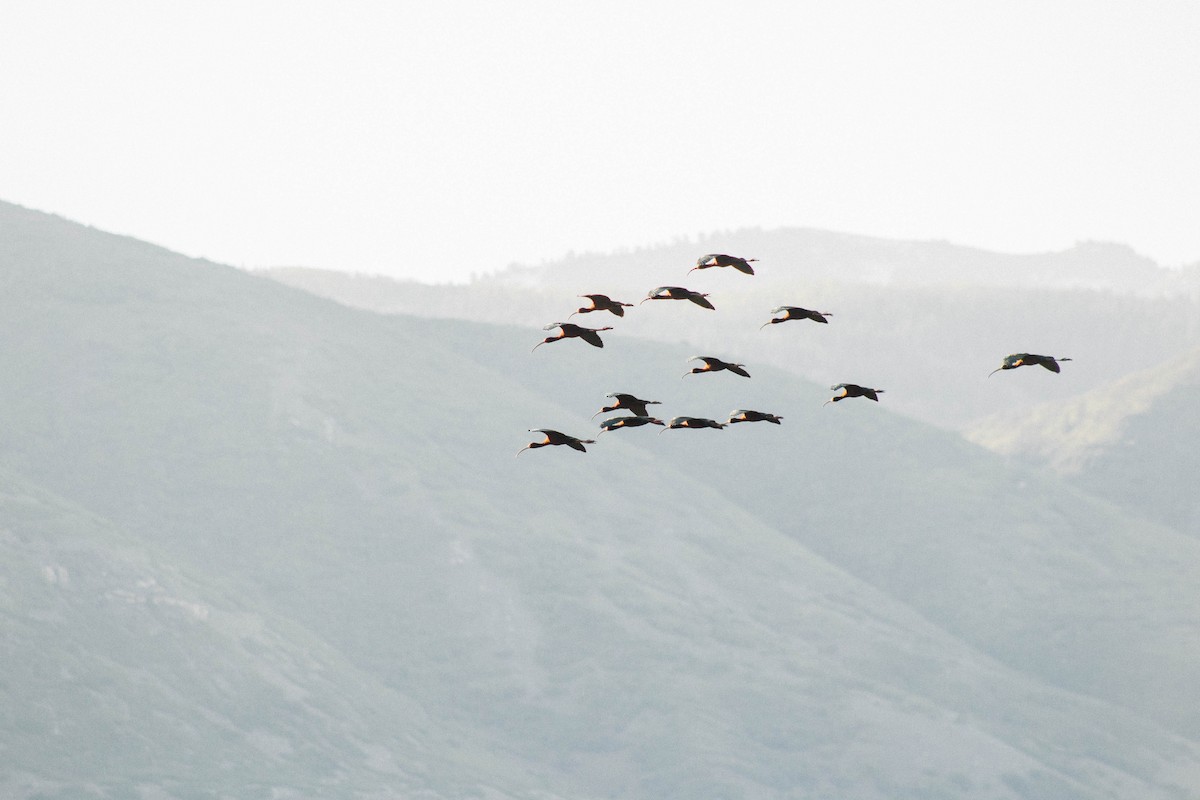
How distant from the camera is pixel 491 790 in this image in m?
194

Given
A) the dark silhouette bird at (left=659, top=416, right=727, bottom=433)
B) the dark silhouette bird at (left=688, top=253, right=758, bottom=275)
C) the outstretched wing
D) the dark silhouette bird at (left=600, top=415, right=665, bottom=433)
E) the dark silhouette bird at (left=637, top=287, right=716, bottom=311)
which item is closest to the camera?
the dark silhouette bird at (left=637, top=287, right=716, bottom=311)

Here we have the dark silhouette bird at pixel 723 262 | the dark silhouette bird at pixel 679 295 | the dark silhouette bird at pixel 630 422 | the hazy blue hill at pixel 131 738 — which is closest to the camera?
the dark silhouette bird at pixel 679 295

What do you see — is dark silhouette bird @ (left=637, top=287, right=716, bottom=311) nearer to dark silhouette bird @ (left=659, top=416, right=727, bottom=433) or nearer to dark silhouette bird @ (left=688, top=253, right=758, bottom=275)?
dark silhouette bird @ (left=688, top=253, right=758, bottom=275)

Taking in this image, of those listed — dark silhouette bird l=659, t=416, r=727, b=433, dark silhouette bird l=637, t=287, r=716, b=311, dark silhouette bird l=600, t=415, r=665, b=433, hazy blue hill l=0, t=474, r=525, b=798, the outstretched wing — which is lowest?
hazy blue hill l=0, t=474, r=525, b=798

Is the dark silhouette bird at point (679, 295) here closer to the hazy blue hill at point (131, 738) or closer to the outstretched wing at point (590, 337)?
the outstretched wing at point (590, 337)

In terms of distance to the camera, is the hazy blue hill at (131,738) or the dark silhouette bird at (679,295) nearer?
the dark silhouette bird at (679,295)

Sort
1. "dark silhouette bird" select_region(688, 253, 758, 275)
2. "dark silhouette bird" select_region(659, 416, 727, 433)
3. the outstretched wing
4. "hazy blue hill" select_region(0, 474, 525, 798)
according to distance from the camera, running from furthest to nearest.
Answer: "hazy blue hill" select_region(0, 474, 525, 798), "dark silhouette bird" select_region(659, 416, 727, 433), the outstretched wing, "dark silhouette bird" select_region(688, 253, 758, 275)

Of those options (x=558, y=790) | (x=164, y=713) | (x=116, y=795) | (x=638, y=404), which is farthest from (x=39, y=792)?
(x=638, y=404)

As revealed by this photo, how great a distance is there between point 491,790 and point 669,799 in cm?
1884

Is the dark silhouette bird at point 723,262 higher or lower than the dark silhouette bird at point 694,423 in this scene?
higher

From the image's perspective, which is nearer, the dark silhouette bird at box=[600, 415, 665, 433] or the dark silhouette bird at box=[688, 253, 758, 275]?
the dark silhouette bird at box=[688, 253, 758, 275]

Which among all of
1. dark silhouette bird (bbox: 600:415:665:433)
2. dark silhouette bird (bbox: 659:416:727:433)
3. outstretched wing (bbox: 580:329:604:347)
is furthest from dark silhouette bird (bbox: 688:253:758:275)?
dark silhouette bird (bbox: 600:415:665:433)

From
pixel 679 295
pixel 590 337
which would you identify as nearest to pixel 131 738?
pixel 590 337

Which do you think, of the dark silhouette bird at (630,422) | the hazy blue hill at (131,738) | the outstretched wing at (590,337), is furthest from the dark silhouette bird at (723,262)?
the hazy blue hill at (131,738)
